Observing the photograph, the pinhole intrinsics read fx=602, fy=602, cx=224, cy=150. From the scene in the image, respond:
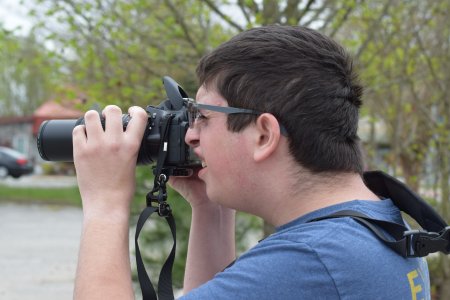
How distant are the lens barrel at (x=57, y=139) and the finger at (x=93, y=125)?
162 millimetres

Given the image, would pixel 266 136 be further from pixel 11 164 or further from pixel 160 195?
pixel 11 164

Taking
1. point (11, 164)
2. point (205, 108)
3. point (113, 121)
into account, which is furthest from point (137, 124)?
point (11, 164)

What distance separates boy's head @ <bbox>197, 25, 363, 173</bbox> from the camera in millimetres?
1237

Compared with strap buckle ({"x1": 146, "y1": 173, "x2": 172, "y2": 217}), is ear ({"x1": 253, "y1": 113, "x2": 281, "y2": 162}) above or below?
above

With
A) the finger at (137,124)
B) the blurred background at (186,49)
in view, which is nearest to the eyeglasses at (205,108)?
the finger at (137,124)

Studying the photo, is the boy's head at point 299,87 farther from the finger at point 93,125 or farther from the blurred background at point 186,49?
the blurred background at point 186,49

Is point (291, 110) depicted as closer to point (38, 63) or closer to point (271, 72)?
point (271, 72)

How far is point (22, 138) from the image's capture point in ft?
121

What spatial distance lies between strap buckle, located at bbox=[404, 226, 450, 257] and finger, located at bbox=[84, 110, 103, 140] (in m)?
0.70

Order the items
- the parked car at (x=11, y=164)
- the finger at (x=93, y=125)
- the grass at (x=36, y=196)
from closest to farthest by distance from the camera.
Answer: the finger at (x=93, y=125)
the grass at (x=36, y=196)
the parked car at (x=11, y=164)

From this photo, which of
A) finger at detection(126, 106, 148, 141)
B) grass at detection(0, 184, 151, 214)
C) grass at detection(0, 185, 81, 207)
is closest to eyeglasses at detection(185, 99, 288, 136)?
finger at detection(126, 106, 148, 141)

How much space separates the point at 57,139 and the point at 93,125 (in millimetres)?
245

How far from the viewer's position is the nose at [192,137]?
1455mm

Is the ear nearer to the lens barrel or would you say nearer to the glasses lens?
the glasses lens
